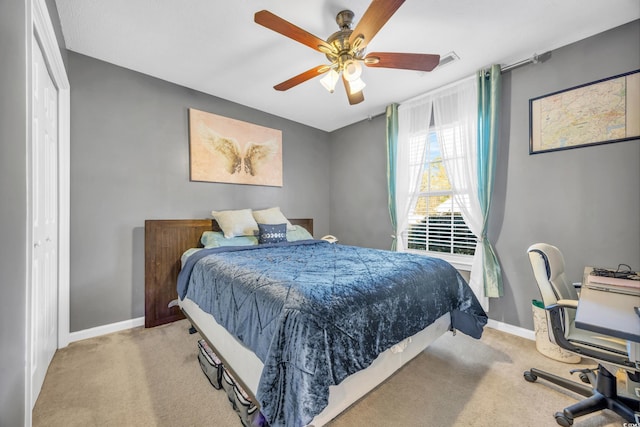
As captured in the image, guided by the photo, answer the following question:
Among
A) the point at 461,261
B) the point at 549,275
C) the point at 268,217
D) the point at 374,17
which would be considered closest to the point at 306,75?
the point at 374,17

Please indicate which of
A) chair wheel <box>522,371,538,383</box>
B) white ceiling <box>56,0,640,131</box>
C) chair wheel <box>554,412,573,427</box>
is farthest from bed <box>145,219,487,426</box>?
white ceiling <box>56,0,640,131</box>

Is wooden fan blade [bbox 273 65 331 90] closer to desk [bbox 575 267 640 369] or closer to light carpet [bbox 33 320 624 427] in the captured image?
desk [bbox 575 267 640 369]

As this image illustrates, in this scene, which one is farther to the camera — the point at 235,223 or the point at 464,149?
the point at 235,223

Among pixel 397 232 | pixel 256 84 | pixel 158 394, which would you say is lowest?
pixel 158 394

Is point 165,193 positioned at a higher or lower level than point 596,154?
lower

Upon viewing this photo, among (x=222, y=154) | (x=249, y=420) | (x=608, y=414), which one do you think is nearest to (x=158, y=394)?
(x=249, y=420)

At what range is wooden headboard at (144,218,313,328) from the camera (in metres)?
2.67

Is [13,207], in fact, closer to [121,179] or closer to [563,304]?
[121,179]

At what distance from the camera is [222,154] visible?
3258 millimetres

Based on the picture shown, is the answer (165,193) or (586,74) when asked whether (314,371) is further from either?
(586,74)

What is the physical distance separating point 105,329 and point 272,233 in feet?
6.19

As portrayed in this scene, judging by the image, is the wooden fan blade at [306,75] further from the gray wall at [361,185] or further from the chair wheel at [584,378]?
the chair wheel at [584,378]

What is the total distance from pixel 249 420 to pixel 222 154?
2.83 meters

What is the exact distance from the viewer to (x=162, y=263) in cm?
274
